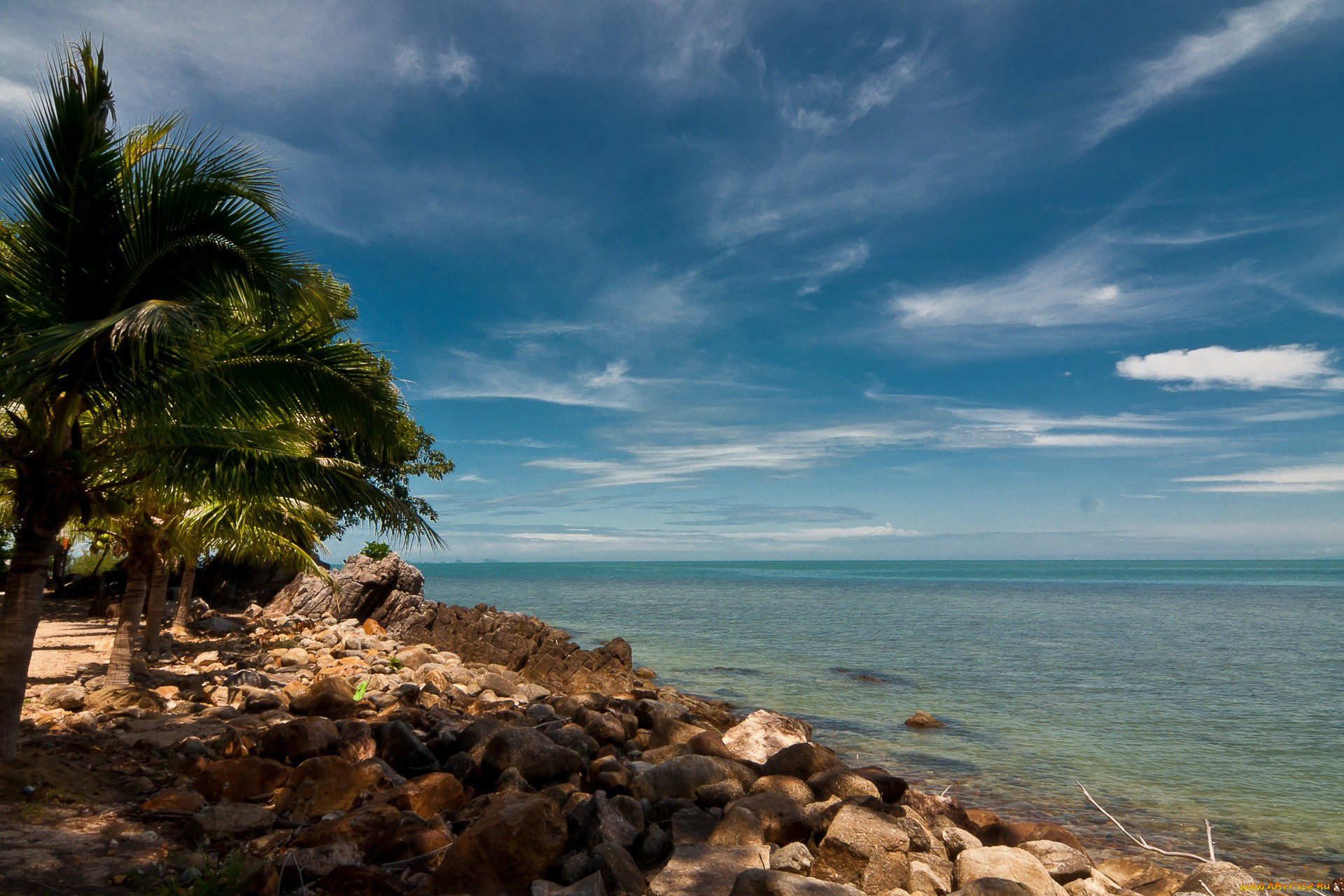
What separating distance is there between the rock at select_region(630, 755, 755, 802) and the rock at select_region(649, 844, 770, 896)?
174cm

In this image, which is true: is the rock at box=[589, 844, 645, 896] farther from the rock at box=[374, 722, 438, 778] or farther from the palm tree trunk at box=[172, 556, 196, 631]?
the palm tree trunk at box=[172, 556, 196, 631]

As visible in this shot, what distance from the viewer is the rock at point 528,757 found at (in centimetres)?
852

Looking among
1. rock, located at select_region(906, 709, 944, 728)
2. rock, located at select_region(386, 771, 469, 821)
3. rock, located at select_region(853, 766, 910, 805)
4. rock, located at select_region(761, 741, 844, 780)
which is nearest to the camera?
rock, located at select_region(386, 771, 469, 821)

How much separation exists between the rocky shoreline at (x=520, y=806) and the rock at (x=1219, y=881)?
0.02m

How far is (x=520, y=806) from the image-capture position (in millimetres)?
6555

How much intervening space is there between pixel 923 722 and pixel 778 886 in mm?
12683

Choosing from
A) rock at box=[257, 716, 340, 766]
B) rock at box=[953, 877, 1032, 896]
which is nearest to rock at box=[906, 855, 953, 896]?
rock at box=[953, 877, 1032, 896]

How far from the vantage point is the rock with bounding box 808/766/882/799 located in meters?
8.31

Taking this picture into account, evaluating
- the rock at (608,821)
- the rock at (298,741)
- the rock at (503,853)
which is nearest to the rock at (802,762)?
the rock at (608,821)

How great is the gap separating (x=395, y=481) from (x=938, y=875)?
26.5 meters

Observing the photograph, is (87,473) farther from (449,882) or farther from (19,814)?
(449,882)

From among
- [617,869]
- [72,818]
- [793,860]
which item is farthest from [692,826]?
[72,818]

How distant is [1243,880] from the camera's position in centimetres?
699

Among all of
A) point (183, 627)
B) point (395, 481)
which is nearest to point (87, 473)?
point (183, 627)
